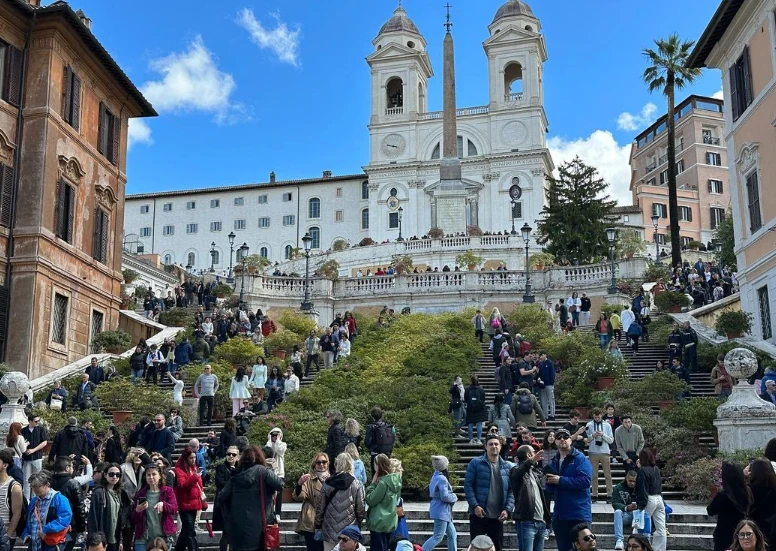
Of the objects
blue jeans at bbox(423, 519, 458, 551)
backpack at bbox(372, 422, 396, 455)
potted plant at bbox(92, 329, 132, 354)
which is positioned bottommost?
blue jeans at bbox(423, 519, 458, 551)

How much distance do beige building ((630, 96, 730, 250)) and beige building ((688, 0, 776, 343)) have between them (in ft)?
177

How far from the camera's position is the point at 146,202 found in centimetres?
9569

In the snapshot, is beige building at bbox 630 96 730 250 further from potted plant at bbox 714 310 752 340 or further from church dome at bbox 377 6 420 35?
potted plant at bbox 714 310 752 340

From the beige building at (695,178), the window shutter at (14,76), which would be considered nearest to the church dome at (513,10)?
the beige building at (695,178)

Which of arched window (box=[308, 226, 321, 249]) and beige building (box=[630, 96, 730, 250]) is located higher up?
beige building (box=[630, 96, 730, 250])

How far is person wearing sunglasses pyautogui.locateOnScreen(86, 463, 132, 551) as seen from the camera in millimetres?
10977

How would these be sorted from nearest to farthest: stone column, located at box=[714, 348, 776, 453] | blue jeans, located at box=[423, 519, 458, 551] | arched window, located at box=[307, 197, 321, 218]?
blue jeans, located at box=[423, 519, 458, 551]
stone column, located at box=[714, 348, 776, 453]
arched window, located at box=[307, 197, 321, 218]

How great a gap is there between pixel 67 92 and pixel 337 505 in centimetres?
2319

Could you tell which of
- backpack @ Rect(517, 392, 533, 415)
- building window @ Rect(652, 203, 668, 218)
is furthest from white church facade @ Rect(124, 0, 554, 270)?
backpack @ Rect(517, 392, 533, 415)

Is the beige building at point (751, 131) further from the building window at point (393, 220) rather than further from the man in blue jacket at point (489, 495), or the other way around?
the building window at point (393, 220)

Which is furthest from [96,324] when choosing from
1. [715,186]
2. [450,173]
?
[715,186]

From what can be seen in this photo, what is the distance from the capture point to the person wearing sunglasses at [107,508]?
36.0 ft

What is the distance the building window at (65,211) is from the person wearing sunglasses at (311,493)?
20531 millimetres

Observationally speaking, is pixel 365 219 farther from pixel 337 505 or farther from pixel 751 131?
pixel 337 505
